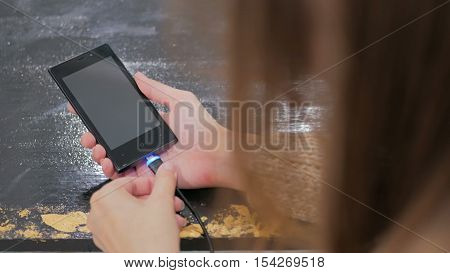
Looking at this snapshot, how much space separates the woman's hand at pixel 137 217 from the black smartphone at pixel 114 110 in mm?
36

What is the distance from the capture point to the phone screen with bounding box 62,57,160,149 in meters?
0.76

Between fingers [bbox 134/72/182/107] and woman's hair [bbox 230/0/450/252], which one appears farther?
fingers [bbox 134/72/182/107]

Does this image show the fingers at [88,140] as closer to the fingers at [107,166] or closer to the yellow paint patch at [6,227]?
the fingers at [107,166]

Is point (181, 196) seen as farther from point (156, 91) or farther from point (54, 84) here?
point (54, 84)

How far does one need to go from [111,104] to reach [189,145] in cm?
12

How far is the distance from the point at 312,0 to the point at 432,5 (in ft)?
0.58

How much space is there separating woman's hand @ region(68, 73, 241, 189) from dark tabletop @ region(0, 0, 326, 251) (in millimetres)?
19

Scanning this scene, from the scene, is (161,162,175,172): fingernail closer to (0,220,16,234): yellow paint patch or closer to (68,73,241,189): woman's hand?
(68,73,241,189): woman's hand

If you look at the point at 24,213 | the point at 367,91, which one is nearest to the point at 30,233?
the point at 24,213

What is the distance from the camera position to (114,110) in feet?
2.53

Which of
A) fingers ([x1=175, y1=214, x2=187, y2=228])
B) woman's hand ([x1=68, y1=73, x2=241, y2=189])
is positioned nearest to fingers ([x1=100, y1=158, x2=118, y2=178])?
woman's hand ([x1=68, y1=73, x2=241, y2=189])

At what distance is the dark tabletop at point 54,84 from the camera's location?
750 millimetres

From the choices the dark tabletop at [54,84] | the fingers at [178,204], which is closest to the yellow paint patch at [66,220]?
the dark tabletop at [54,84]

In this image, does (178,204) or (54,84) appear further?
(54,84)
